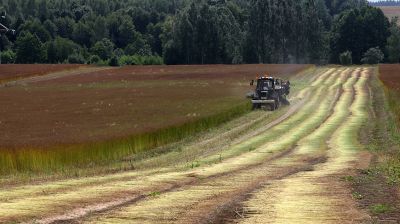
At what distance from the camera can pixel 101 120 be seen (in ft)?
133

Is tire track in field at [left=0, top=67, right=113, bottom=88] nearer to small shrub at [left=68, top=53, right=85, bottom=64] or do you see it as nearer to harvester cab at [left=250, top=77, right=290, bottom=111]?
harvester cab at [left=250, top=77, right=290, bottom=111]

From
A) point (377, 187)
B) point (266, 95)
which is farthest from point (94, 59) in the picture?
point (377, 187)

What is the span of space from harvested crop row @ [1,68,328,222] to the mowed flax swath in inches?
242

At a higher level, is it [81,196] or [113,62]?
[81,196]

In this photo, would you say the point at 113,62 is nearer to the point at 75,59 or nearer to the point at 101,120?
the point at 75,59

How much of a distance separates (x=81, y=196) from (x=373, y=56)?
14061 centimetres

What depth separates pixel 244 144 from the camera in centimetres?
3262

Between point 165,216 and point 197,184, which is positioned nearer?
point 165,216

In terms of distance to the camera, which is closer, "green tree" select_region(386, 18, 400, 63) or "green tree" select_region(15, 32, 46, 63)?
"green tree" select_region(386, 18, 400, 63)

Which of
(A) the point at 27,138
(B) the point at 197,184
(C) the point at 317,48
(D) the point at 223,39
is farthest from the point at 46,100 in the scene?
(C) the point at 317,48

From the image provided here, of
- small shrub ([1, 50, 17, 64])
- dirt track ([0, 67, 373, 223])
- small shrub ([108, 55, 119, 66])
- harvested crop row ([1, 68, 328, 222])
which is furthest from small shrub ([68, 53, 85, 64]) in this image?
harvested crop row ([1, 68, 328, 222])

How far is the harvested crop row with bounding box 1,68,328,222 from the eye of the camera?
46.2ft

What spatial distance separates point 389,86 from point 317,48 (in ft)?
338

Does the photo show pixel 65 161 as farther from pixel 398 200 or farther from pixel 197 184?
pixel 398 200
